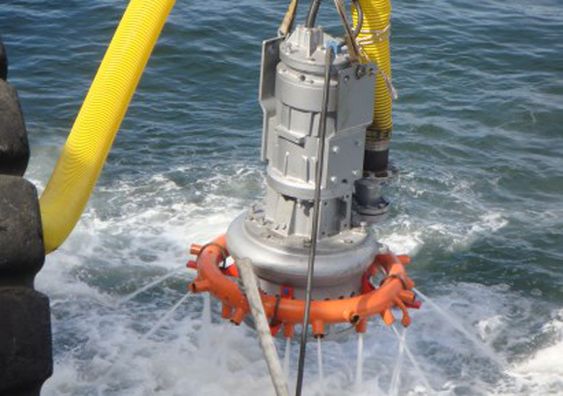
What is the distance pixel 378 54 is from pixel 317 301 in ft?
3.38

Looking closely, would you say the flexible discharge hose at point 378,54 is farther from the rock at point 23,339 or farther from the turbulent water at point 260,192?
the turbulent water at point 260,192

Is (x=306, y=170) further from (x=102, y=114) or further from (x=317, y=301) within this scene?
(x=102, y=114)

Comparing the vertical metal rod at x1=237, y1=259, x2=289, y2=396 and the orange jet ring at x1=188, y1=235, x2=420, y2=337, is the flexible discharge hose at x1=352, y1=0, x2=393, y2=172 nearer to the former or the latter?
the orange jet ring at x1=188, y1=235, x2=420, y2=337

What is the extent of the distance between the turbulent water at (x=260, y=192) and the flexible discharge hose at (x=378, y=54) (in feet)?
17.5

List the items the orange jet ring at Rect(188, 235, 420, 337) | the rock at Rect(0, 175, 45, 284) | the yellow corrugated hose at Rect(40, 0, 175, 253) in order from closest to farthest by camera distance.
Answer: the rock at Rect(0, 175, 45, 284)
the yellow corrugated hose at Rect(40, 0, 175, 253)
the orange jet ring at Rect(188, 235, 420, 337)

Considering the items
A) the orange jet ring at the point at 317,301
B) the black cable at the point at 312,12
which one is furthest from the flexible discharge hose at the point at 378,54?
the orange jet ring at the point at 317,301

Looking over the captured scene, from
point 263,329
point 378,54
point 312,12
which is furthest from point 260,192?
point 263,329

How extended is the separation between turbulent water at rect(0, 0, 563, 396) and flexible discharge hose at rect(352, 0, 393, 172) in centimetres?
535

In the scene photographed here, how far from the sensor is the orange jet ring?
406cm

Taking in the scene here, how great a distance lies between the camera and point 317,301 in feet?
13.5

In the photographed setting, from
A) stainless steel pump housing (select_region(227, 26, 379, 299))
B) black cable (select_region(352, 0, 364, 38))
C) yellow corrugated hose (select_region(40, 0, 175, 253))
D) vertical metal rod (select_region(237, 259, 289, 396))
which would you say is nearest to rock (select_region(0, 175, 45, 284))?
yellow corrugated hose (select_region(40, 0, 175, 253))


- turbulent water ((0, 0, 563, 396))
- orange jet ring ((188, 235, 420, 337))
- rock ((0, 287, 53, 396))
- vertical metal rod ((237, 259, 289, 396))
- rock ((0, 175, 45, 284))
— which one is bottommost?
turbulent water ((0, 0, 563, 396))

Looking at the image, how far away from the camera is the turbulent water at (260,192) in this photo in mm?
9891

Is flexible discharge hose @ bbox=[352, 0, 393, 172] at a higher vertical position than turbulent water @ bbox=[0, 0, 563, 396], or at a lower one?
higher
